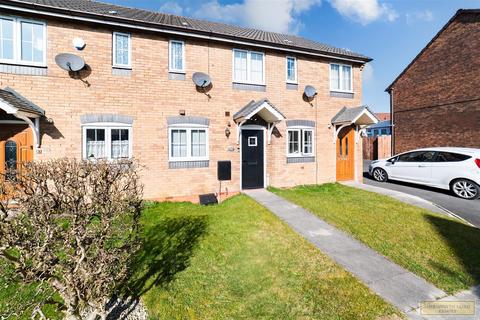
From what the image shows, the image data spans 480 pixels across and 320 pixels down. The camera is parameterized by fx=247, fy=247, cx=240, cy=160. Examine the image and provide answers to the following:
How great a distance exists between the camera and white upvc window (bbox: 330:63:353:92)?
38.4ft

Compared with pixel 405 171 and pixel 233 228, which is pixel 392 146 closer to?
pixel 405 171

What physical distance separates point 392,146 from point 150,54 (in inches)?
764

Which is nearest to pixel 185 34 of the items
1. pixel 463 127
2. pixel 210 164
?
pixel 210 164

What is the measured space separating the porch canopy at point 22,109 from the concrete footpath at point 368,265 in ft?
24.5

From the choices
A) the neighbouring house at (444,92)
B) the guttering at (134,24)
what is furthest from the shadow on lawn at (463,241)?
the neighbouring house at (444,92)

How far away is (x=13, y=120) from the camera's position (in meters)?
7.48

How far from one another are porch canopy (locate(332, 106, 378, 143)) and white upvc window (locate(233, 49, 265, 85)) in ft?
13.1

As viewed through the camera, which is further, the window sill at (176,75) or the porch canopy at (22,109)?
the window sill at (176,75)

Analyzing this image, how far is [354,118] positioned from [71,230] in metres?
10.7

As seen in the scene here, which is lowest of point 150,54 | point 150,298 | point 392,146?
point 150,298

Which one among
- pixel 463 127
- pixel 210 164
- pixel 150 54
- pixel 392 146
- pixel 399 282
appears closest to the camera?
pixel 399 282

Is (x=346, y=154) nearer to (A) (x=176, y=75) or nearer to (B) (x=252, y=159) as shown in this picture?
(B) (x=252, y=159)

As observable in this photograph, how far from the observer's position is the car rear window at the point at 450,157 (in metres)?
9.65

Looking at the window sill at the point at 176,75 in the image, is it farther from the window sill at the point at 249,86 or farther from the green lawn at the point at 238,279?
the green lawn at the point at 238,279
